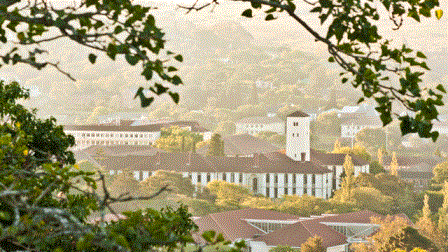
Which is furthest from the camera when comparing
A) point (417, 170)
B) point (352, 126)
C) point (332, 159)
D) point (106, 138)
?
point (352, 126)

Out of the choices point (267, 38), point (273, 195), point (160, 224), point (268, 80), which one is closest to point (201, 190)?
point (273, 195)

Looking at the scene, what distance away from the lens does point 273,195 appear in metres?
36.7

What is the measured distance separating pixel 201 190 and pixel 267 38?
53.4 m

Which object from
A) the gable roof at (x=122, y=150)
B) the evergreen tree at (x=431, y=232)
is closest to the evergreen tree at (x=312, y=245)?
the evergreen tree at (x=431, y=232)

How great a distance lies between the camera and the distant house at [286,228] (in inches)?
855

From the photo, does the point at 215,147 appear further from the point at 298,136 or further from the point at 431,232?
the point at 431,232

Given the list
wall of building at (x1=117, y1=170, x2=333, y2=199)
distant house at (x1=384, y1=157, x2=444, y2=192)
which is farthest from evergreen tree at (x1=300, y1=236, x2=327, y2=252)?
distant house at (x1=384, y1=157, x2=444, y2=192)

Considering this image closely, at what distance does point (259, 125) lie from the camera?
5631 cm

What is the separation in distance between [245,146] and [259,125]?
847 centimetres

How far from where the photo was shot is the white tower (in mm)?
35688

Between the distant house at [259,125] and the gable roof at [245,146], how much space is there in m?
5.84

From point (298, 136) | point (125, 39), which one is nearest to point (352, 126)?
point (298, 136)

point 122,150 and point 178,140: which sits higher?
point 178,140

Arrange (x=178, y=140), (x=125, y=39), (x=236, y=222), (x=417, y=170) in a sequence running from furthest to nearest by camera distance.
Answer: (x=178, y=140), (x=417, y=170), (x=236, y=222), (x=125, y=39)
